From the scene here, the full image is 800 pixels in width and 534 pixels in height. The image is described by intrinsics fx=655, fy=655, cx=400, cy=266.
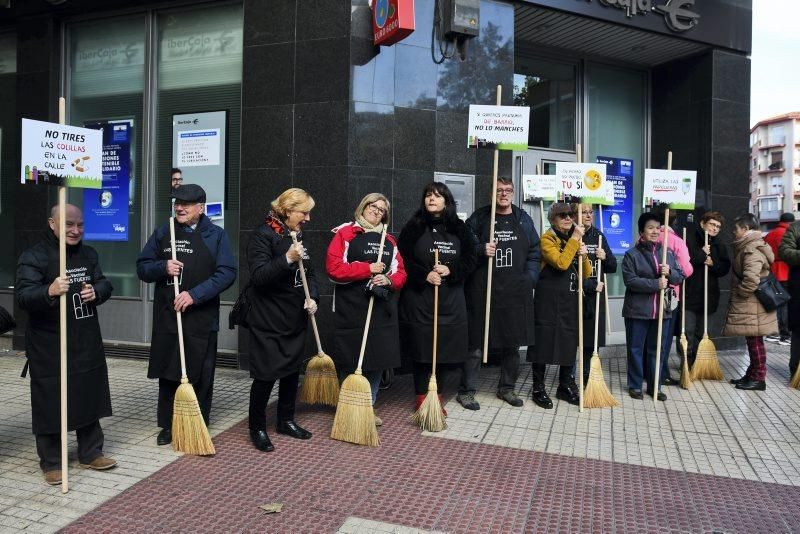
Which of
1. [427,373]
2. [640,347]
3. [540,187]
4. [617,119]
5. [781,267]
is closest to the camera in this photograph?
[427,373]

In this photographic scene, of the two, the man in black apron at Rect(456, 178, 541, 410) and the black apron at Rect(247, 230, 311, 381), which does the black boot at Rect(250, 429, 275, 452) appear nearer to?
the black apron at Rect(247, 230, 311, 381)

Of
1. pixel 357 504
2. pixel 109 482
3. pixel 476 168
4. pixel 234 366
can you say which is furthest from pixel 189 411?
pixel 476 168

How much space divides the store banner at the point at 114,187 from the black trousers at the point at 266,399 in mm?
4525

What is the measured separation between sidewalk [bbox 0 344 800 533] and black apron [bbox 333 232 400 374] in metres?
0.61

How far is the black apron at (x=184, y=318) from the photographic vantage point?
4848 mm

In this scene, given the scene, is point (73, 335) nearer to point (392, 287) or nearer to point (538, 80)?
point (392, 287)

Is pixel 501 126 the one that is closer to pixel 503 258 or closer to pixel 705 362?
pixel 503 258

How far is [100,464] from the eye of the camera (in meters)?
4.39

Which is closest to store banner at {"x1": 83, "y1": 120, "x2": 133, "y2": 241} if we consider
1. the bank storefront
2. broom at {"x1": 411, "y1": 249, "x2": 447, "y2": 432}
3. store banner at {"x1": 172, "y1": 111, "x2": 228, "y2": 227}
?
the bank storefront

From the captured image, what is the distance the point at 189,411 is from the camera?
465 cm

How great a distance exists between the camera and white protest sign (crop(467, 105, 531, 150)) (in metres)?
5.93

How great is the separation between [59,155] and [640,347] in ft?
17.7

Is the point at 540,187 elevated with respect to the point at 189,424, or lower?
elevated

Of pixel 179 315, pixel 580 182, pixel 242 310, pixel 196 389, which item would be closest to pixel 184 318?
pixel 179 315
